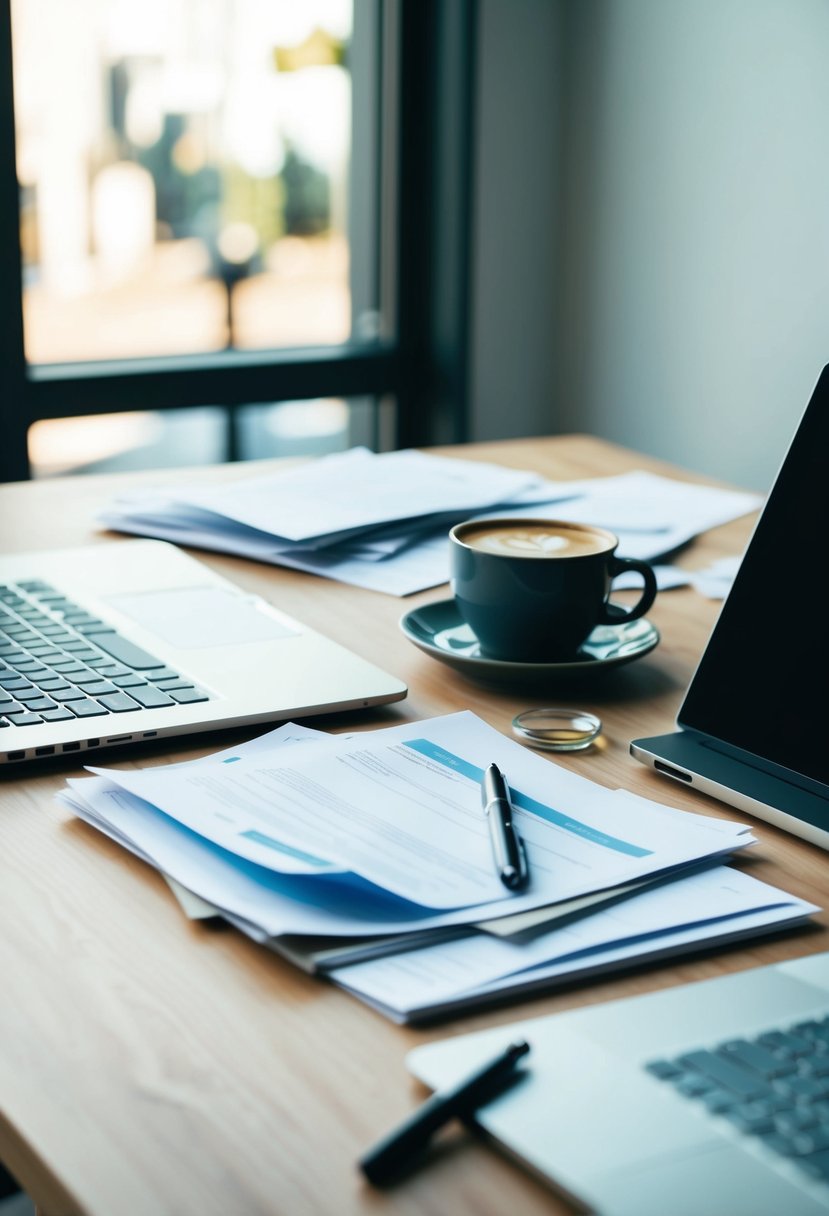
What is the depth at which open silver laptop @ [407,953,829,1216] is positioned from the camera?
0.44m

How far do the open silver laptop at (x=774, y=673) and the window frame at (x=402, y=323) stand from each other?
5.82 feet

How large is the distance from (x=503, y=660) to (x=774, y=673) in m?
0.21

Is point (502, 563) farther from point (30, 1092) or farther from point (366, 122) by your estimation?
point (366, 122)

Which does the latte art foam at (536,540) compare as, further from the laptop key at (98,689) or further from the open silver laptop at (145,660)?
the laptop key at (98,689)

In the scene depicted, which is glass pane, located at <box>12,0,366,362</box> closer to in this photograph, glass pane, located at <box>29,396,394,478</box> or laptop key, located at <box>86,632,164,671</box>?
glass pane, located at <box>29,396,394,478</box>

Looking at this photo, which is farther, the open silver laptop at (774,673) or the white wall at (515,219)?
the white wall at (515,219)

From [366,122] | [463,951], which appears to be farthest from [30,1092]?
[366,122]

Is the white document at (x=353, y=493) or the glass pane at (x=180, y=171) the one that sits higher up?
the glass pane at (x=180, y=171)

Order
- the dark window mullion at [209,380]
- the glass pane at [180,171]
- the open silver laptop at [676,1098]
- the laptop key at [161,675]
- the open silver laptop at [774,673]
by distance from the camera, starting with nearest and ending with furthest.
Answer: the open silver laptop at [676,1098] → the open silver laptop at [774,673] → the laptop key at [161,675] → the glass pane at [180,171] → the dark window mullion at [209,380]

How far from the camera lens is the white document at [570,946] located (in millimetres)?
574

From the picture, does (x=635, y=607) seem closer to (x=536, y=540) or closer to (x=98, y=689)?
(x=536, y=540)

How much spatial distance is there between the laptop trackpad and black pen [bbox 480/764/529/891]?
0.29m

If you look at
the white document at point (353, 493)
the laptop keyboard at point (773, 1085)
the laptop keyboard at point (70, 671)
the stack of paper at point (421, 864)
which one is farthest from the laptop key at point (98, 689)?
the laptop keyboard at point (773, 1085)

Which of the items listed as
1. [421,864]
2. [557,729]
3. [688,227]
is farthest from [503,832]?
[688,227]
